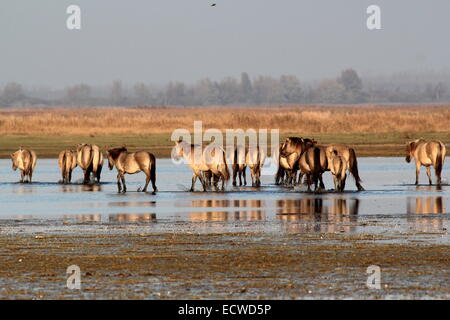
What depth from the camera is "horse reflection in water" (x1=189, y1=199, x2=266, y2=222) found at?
61.8 ft

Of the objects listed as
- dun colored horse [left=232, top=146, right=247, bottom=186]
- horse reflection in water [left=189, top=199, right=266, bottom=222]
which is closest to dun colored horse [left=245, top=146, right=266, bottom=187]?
dun colored horse [left=232, top=146, right=247, bottom=186]

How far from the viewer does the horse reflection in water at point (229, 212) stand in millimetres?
18828

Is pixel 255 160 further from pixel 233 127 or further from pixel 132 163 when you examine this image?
pixel 233 127

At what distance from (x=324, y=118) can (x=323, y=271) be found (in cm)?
6832

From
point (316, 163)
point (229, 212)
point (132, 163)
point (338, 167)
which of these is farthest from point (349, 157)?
point (229, 212)

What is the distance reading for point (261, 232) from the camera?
16.4m

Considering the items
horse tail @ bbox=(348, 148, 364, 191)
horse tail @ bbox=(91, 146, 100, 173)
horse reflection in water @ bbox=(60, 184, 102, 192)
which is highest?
horse tail @ bbox=(91, 146, 100, 173)

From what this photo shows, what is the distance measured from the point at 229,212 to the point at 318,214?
1.79m

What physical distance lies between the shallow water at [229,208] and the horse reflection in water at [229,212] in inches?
0.7

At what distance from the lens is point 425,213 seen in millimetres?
19422

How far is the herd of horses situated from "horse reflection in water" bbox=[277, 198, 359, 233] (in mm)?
2845

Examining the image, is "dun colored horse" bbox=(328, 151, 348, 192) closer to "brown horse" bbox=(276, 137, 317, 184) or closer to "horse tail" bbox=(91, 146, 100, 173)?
"brown horse" bbox=(276, 137, 317, 184)

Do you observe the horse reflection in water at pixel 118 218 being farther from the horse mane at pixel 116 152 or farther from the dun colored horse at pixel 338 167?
the horse mane at pixel 116 152

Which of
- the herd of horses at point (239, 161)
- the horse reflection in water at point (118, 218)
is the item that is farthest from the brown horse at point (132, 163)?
the horse reflection in water at point (118, 218)
